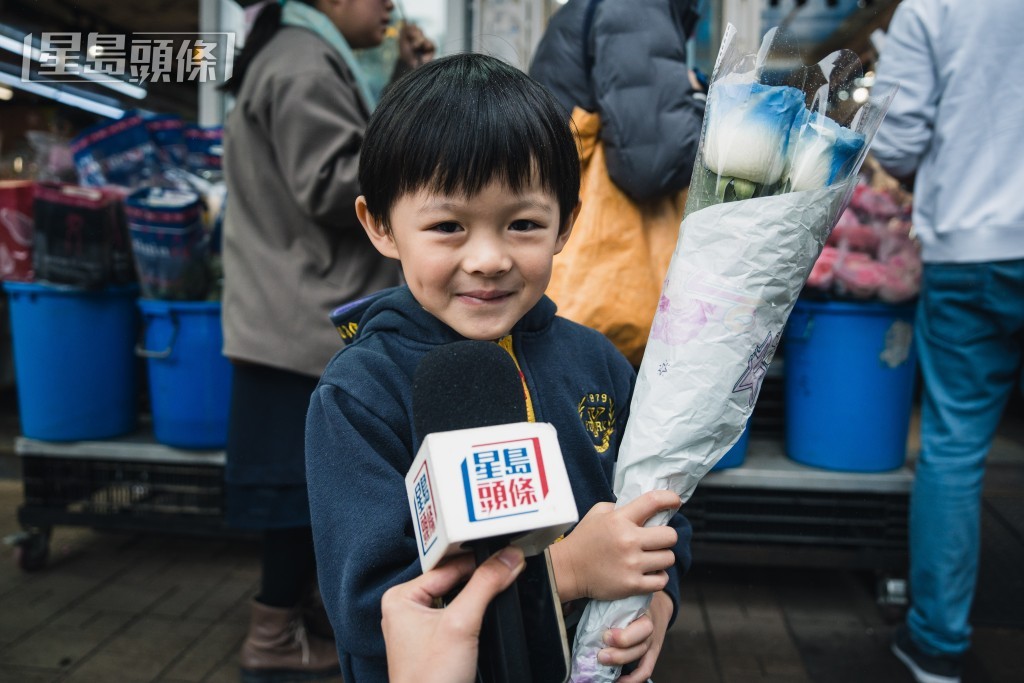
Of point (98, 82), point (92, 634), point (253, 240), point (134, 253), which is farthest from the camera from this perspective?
point (134, 253)

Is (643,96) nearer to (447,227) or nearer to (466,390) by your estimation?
(447,227)

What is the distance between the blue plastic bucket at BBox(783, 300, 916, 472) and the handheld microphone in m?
2.19

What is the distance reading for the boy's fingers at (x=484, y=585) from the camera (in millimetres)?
707

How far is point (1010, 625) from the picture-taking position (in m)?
2.71

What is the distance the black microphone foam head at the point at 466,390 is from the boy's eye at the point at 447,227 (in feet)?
0.72

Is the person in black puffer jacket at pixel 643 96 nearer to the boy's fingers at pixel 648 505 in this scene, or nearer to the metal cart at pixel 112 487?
the boy's fingers at pixel 648 505

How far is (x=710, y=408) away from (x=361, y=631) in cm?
45

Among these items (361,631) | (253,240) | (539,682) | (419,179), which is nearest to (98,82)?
(253,240)

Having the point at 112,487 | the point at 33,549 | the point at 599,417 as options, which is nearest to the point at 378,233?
the point at 599,417

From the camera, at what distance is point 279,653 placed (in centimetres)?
243

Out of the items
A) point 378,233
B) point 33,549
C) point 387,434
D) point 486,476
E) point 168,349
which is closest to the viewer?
point 486,476

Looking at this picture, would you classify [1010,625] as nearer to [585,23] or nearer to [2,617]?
[585,23]

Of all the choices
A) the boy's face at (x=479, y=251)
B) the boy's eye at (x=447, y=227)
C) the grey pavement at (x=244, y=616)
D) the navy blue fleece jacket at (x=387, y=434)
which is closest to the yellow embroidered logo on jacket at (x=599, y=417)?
the navy blue fleece jacket at (x=387, y=434)

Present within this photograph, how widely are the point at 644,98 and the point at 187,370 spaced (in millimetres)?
1915
